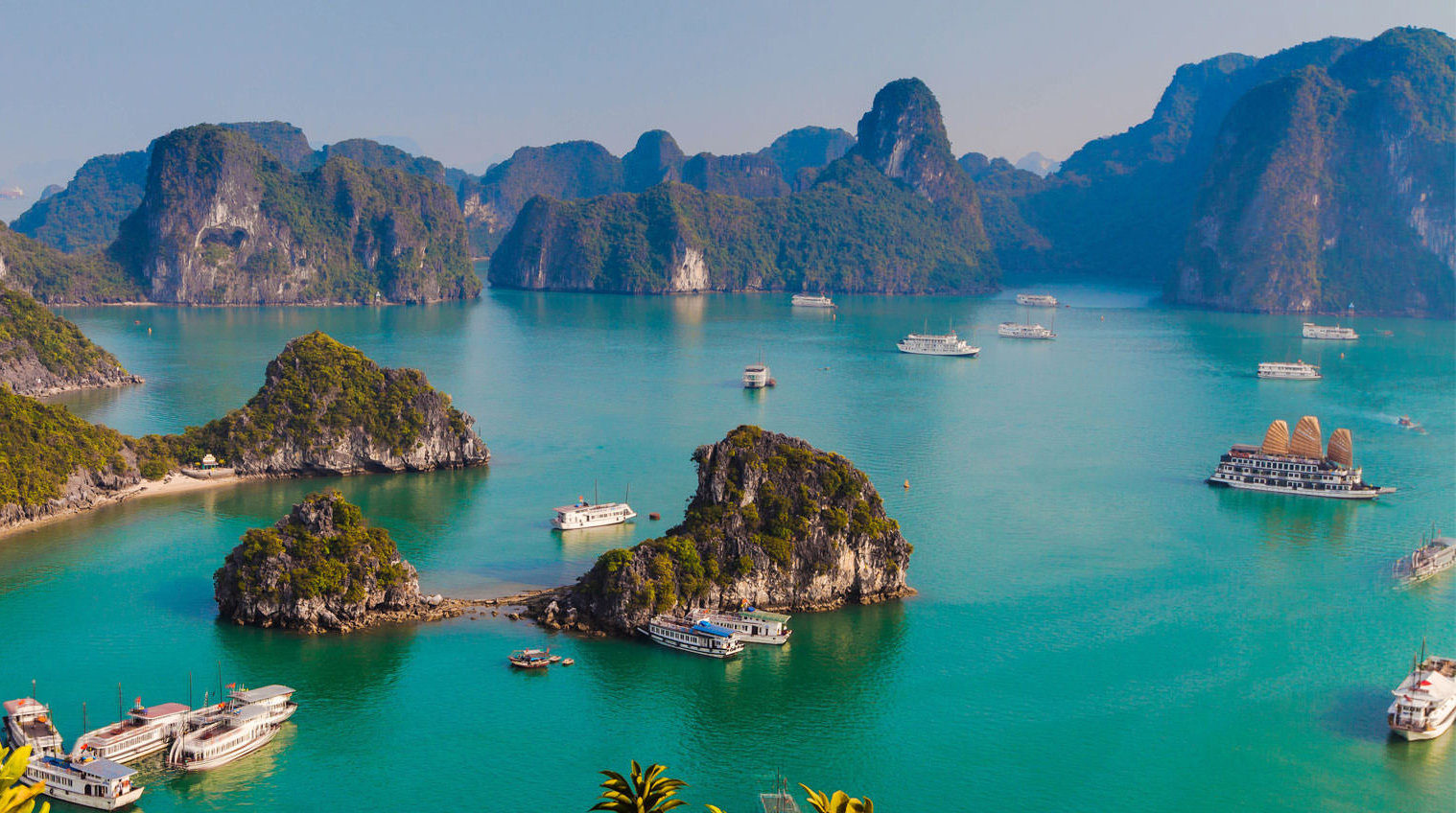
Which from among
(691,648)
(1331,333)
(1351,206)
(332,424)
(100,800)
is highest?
(1351,206)

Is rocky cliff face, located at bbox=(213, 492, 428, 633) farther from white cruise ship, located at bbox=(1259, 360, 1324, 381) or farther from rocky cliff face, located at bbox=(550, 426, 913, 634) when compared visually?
white cruise ship, located at bbox=(1259, 360, 1324, 381)

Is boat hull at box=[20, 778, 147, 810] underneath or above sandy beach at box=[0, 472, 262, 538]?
underneath

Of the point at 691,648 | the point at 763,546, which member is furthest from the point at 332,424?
the point at 691,648

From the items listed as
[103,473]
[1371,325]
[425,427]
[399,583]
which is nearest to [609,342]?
[425,427]

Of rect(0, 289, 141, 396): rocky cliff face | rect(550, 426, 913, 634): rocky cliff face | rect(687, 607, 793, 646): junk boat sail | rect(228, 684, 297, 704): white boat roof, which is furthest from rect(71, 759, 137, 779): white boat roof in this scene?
rect(0, 289, 141, 396): rocky cliff face

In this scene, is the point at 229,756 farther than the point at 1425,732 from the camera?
No

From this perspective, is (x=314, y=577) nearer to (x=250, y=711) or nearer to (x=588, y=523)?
(x=250, y=711)

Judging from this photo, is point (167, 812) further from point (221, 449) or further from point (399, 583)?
point (221, 449)
